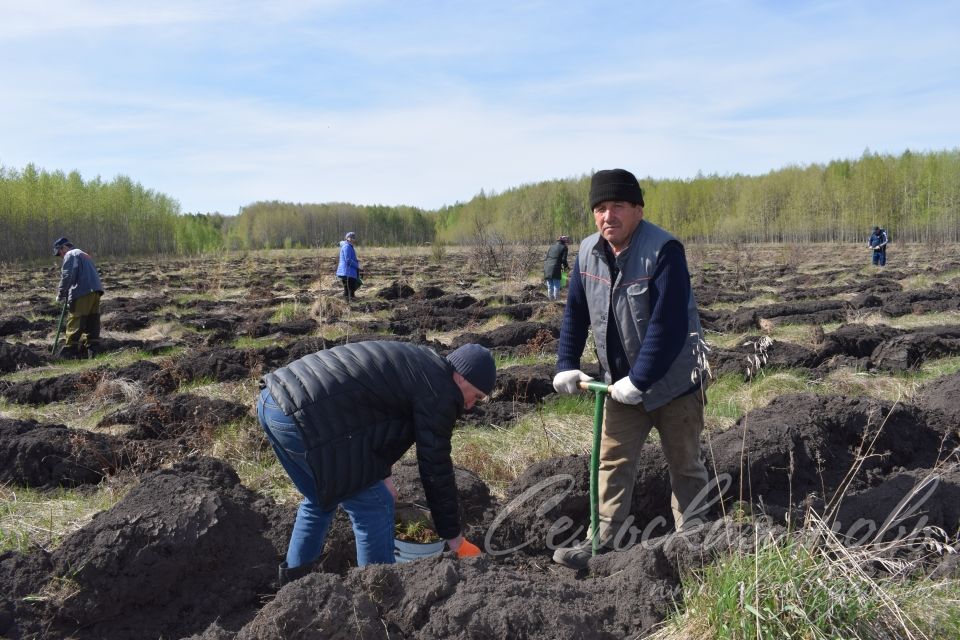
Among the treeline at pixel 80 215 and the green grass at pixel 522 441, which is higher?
the treeline at pixel 80 215

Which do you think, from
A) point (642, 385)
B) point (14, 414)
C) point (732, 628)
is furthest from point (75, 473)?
point (732, 628)

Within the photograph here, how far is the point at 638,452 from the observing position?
358cm

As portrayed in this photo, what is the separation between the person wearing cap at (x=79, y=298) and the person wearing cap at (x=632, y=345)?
8.70 m

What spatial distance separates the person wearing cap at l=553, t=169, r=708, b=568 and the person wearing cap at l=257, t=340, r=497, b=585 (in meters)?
0.64

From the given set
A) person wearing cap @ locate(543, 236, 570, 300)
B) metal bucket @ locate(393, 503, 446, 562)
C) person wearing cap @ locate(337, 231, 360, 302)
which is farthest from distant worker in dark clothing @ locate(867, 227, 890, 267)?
metal bucket @ locate(393, 503, 446, 562)

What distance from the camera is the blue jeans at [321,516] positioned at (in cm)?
314

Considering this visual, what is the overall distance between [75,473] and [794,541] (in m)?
4.70

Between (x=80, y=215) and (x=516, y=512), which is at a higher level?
(x=80, y=215)

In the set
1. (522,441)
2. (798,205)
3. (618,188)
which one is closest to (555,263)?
(522,441)

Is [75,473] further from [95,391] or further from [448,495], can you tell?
[448,495]

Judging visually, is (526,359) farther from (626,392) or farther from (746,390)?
(626,392)

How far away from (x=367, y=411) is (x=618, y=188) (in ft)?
4.80

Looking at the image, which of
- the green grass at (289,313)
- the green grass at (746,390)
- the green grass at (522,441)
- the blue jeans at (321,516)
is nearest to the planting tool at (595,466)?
the blue jeans at (321,516)

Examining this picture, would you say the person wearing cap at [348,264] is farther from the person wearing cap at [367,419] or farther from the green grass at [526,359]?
the person wearing cap at [367,419]
